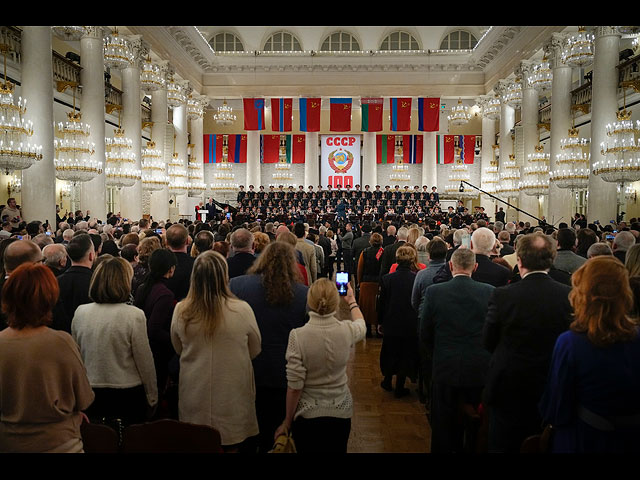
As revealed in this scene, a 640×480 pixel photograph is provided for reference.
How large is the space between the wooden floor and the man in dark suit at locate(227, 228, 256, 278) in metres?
1.69

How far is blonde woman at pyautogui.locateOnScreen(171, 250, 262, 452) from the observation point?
9.49 feet

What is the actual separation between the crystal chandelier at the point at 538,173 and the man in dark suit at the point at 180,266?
17.6 meters

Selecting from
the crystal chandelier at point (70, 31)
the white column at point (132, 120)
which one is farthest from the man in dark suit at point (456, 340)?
the white column at point (132, 120)

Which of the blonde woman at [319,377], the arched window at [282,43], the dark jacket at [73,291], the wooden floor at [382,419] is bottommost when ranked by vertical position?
the wooden floor at [382,419]

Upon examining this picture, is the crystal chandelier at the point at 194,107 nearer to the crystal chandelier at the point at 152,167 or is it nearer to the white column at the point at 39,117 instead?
the crystal chandelier at the point at 152,167

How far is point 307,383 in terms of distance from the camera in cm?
292

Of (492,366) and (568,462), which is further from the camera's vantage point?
(492,366)

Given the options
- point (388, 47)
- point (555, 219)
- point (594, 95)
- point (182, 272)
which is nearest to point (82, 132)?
point (182, 272)

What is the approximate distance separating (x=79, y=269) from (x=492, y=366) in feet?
9.46

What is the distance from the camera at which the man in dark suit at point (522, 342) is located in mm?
2902

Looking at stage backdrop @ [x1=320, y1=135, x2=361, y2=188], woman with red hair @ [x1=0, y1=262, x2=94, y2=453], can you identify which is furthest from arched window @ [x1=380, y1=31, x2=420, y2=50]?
woman with red hair @ [x1=0, y1=262, x2=94, y2=453]

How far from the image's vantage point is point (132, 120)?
738 inches

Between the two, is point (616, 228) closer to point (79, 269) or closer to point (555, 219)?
point (555, 219)

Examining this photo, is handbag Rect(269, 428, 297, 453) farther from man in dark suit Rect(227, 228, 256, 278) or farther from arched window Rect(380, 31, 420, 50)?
arched window Rect(380, 31, 420, 50)
